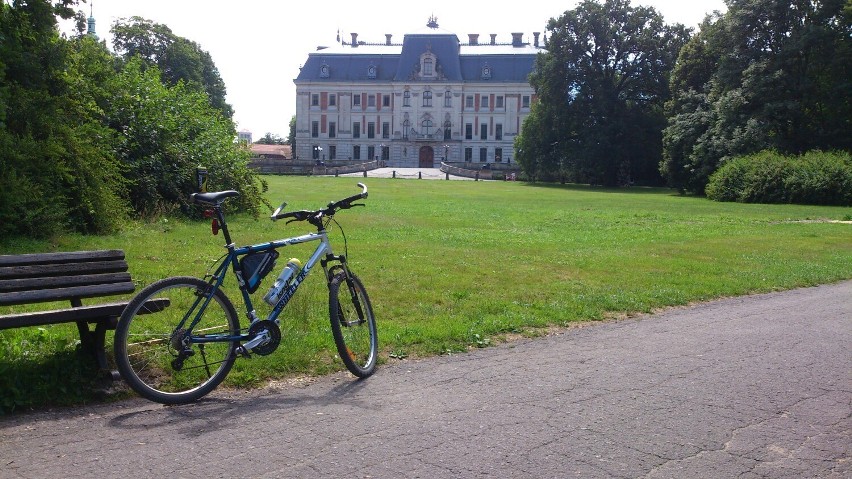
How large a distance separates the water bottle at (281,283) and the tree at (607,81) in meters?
64.5

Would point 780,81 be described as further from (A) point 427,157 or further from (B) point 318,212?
(A) point 427,157

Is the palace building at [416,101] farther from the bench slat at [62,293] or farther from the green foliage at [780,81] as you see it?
the bench slat at [62,293]

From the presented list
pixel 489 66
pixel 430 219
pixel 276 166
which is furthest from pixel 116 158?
pixel 489 66

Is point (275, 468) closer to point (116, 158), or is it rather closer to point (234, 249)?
point (234, 249)

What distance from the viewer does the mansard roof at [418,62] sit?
111 meters

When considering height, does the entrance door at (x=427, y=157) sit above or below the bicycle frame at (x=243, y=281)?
above

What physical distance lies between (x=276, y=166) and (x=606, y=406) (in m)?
82.6

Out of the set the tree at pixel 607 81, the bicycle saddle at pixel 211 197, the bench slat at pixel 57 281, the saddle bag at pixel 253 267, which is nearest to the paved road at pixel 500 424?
the saddle bag at pixel 253 267

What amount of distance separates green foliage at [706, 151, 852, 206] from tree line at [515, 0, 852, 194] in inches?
145

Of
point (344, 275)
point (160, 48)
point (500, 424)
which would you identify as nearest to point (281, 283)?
point (344, 275)

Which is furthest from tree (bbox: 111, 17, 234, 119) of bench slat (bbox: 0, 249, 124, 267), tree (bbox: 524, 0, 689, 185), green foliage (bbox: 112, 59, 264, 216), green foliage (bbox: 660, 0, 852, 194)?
bench slat (bbox: 0, 249, 124, 267)

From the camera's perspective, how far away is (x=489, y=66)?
111500 millimetres

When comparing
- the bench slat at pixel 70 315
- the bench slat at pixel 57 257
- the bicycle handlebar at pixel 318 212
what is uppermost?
the bicycle handlebar at pixel 318 212

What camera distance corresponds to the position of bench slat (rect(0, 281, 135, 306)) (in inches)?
215
